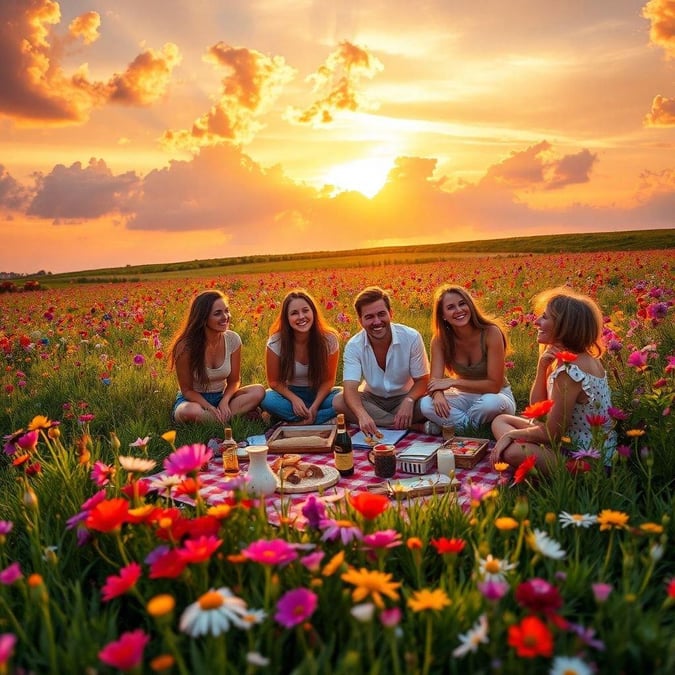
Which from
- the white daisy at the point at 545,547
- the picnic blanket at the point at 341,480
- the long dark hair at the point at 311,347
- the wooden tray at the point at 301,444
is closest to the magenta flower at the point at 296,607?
the white daisy at the point at 545,547

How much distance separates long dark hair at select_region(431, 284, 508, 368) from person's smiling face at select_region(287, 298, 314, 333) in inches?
44.7

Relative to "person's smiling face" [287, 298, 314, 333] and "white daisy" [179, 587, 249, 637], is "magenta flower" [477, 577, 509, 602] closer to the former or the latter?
"white daisy" [179, 587, 249, 637]

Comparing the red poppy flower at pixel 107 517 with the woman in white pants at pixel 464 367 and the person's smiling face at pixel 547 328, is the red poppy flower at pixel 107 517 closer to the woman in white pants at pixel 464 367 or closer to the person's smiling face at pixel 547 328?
the person's smiling face at pixel 547 328

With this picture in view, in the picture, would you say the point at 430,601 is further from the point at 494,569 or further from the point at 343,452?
the point at 343,452

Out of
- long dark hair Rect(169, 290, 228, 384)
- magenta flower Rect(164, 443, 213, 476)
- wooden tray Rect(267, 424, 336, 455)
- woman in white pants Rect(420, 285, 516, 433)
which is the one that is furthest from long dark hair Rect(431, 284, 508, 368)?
magenta flower Rect(164, 443, 213, 476)

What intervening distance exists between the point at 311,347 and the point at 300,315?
40cm

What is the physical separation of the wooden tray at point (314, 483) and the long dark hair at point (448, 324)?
185cm

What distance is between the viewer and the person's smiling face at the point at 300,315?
603 centimetres

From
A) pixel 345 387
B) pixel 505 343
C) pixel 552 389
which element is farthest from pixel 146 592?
pixel 505 343

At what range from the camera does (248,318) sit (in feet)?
33.5

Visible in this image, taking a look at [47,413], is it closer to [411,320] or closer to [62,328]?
[62,328]

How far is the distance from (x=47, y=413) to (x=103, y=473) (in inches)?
158

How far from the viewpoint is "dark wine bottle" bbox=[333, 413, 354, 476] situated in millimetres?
4473

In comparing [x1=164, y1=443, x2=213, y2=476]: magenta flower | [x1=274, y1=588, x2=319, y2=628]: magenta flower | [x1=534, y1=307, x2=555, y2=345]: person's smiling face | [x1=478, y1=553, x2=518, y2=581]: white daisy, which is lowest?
[x1=478, y1=553, x2=518, y2=581]: white daisy
